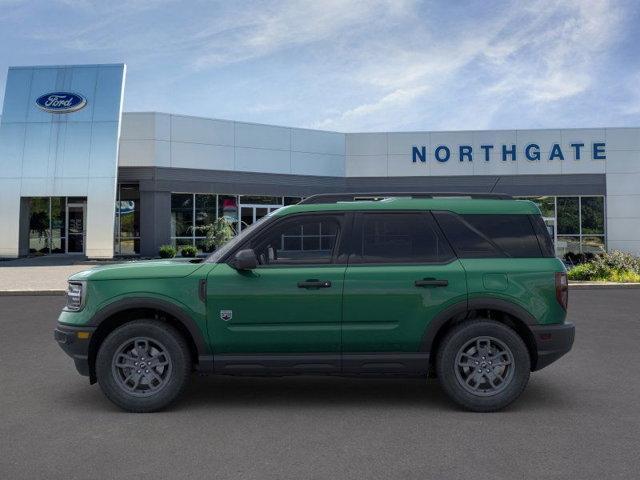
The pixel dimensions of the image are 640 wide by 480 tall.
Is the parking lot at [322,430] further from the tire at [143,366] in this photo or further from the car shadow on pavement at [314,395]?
the tire at [143,366]

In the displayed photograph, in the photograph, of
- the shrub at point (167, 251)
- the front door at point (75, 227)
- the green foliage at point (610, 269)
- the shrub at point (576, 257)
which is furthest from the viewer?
the front door at point (75, 227)

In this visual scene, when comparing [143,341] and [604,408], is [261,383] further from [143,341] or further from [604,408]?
[604,408]

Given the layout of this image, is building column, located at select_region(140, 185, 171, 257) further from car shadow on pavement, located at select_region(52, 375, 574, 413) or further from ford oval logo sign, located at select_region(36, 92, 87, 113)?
car shadow on pavement, located at select_region(52, 375, 574, 413)

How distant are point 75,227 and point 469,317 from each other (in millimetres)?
29166

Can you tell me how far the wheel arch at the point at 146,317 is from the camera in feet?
18.0

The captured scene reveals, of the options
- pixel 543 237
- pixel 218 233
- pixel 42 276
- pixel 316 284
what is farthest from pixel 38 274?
pixel 543 237

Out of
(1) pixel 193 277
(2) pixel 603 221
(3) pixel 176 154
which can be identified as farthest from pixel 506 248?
(2) pixel 603 221

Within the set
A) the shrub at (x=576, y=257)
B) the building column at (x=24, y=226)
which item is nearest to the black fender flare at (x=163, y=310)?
the building column at (x=24, y=226)

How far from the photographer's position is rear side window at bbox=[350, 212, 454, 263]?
5.64 meters

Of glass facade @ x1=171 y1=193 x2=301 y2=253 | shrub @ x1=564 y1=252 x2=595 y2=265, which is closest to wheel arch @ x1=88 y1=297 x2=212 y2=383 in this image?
glass facade @ x1=171 y1=193 x2=301 y2=253

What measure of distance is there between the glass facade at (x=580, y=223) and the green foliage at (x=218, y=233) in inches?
615

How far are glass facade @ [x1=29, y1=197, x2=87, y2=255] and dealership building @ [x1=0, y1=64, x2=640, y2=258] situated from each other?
0.17 feet

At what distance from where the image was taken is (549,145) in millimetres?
32625

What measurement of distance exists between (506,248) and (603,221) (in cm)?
3007
